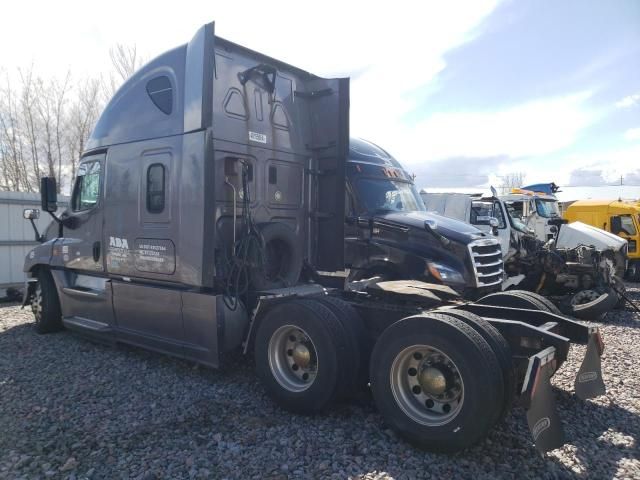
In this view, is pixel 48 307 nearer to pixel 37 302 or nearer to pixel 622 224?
pixel 37 302

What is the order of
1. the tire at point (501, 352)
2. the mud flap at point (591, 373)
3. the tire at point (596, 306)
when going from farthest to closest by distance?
the tire at point (596, 306) → the mud flap at point (591, 373) → the tire at point (501, 352)

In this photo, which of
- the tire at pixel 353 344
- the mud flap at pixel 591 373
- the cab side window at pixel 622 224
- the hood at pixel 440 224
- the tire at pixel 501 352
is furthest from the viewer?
the cab side window at pixel 622 224

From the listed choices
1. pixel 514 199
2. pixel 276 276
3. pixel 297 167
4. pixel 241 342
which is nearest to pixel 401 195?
pixel 297 167

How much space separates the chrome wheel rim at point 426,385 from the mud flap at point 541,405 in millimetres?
461

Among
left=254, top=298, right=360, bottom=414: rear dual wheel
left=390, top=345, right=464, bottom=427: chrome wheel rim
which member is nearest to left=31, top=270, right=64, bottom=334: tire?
left=254, top=298, right=360, bottom=414: rear dual wheel

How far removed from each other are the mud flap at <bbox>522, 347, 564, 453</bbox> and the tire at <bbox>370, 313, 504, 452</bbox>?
191 millimetres

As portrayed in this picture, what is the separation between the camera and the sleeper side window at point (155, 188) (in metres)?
5.60

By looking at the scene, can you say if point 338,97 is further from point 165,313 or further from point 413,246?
point 165,313

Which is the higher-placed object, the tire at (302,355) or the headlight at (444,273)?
the headlight at (444,273)

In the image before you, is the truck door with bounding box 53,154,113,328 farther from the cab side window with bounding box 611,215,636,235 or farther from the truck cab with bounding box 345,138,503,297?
the cab side window with bounding box 611,215,636,235

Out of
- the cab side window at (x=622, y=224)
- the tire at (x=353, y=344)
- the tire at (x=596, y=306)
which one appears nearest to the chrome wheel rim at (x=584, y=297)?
the tire at (x=596, y=306)

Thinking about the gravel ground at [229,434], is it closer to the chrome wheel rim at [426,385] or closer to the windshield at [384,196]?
the chrome wheel rim at [426,385]

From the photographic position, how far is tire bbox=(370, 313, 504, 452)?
3.28 metres

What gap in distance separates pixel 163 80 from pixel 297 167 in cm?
189
